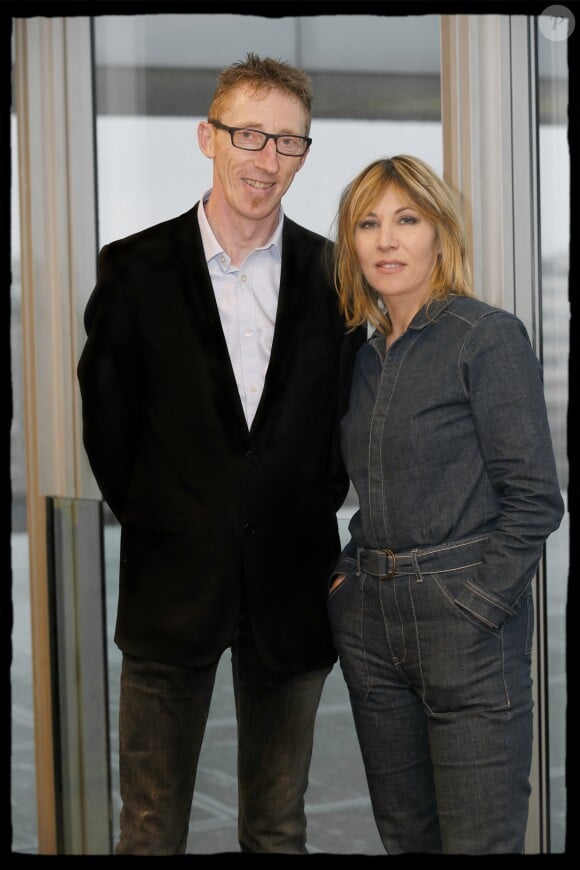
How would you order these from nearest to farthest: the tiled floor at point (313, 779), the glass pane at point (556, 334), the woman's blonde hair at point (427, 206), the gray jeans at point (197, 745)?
the woman's blonde hair at point (427, 206), the gray jeans at point (197, 745), the glass pane at point (556, 334), the tiled floor at point (313, 779)

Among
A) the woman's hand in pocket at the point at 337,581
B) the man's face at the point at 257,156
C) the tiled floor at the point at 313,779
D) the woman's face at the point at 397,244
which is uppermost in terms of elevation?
the man's face at the point at 257,156

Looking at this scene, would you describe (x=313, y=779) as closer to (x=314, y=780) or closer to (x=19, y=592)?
(x=314, y=780)

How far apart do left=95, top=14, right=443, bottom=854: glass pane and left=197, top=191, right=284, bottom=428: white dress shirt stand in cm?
Answer: 46

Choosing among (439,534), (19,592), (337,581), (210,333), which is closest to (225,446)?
(210,333)

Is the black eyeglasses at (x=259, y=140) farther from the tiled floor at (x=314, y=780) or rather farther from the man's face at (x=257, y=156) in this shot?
the tiled floor at (x=314, y=780)

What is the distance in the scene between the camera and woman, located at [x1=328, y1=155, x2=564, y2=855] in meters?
1.93

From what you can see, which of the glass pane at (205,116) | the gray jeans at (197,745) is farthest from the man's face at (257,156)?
the gray jeans at (197,745)

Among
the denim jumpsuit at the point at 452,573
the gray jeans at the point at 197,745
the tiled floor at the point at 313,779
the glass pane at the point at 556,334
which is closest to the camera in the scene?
the denim jumpsuit at the point at 452,573

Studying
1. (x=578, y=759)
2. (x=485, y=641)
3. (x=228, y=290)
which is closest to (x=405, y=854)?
(x=485, y=641)

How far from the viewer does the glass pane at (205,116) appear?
8.52 feet

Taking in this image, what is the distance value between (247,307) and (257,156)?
0.90ft

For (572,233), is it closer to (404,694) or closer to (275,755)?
(404,694)

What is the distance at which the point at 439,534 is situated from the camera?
6.47 ft

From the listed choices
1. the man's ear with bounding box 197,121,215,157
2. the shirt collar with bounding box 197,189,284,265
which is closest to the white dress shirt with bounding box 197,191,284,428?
the shirt collar with bounding box 197,189,284,265
